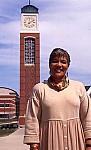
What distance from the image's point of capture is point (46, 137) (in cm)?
318

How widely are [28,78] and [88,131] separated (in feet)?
143

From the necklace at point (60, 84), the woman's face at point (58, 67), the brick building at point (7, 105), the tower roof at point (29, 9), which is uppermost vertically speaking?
the tower roof at point (29, 9)

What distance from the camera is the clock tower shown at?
46.5 meters

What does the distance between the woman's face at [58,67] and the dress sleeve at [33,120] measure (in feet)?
0.64

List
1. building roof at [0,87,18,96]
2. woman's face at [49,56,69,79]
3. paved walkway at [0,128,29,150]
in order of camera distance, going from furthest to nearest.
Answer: building roof at [0,87,18,96] < paved walkway at [0,128,29,150] < woman's face at [49,56,69,79]

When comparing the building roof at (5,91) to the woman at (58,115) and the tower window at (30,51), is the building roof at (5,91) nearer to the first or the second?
the tower window at (30,51)

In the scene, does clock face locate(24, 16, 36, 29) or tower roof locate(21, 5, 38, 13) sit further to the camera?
tower roof locate(21, 5, 38, 13)


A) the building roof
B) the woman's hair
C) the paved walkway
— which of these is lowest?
the building roof

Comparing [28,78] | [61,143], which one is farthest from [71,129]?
[28,78]

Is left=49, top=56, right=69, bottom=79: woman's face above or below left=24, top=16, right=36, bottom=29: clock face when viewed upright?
below

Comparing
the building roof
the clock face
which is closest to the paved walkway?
the clock face

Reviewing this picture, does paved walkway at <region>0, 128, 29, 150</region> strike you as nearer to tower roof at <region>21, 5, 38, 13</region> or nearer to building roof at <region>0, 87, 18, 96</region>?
tower roof at <region>21, 5, 38, 13</region>

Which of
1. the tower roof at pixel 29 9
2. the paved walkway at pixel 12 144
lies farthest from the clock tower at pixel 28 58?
the paved walkway at pixel 12 144

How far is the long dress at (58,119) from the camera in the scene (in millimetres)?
3135
